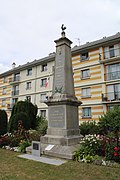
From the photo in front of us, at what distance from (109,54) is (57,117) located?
18464mm

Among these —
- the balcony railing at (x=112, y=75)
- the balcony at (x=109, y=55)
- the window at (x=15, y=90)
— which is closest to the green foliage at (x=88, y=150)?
the balcony railing at (x=112, y=75)

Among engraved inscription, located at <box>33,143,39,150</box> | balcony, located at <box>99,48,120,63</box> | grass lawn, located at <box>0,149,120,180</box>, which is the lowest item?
grass lawn, located at <box>0,149,120,180</box>

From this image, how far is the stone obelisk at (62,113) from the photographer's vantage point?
7945 mm

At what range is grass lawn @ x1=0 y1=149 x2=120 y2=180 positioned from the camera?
4945 millimetres

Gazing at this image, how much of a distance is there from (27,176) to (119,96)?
66.5 feet

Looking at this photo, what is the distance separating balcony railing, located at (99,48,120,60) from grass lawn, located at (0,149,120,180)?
20586 millimetres

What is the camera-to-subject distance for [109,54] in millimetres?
24516

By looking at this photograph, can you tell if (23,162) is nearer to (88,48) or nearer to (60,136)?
(60,136)

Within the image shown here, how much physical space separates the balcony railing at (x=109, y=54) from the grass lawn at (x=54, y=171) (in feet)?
67.5

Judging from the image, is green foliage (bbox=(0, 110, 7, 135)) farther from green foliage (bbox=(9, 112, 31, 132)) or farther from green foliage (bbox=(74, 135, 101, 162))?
green foliage (bbox=(74, 135, 101, 162))

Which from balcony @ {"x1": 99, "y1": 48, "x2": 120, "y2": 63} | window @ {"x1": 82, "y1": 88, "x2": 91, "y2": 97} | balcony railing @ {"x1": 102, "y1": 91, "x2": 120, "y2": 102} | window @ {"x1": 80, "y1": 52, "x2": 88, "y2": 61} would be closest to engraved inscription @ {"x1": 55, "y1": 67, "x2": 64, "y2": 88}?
balcony railing @ {"x1": 102, "y1": 91, "x2": 120, "y2": 102}

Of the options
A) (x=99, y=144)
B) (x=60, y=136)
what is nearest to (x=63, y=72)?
(x=60, y=136)

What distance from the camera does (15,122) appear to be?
1341cm

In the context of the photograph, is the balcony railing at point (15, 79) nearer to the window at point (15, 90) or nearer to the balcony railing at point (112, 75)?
the window at point (15, 90)
